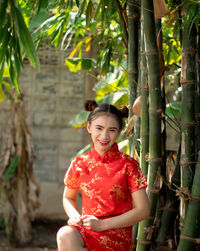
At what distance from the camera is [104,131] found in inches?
68.2

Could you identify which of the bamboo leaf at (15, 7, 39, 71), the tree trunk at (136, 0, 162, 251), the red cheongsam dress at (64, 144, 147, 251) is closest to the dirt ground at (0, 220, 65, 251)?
the tree trunk at (136, 0, 162, 251)

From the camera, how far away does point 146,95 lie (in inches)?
78.8

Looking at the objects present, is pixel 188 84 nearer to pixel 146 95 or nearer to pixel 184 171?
pixel 146 95

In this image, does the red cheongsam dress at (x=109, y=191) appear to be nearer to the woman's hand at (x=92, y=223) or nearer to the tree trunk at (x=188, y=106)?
the woman's hand at (x=92, y=223)

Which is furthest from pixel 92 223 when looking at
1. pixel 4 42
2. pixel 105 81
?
pixel 105 81

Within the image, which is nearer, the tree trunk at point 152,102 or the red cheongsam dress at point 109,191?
the red cheongsam dress at point 109,191

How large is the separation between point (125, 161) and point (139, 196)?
16cm

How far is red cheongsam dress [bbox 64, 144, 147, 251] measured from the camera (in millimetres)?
1648

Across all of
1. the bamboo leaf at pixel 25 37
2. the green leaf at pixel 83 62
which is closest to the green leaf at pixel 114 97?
the green leaf at pixel 83 62

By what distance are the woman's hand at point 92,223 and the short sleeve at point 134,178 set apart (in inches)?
7.1

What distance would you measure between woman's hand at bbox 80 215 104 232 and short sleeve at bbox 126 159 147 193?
181 millimetres

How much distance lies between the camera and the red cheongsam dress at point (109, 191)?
1.65 meters

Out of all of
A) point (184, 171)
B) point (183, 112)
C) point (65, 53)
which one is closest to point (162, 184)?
point (184, 171)

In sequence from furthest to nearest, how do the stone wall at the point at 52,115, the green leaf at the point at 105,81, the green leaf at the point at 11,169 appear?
1. the stone wall at the point at 52,115
2. the green leaf at the point at 11,169
3. the green leaf at the point at 105,81
